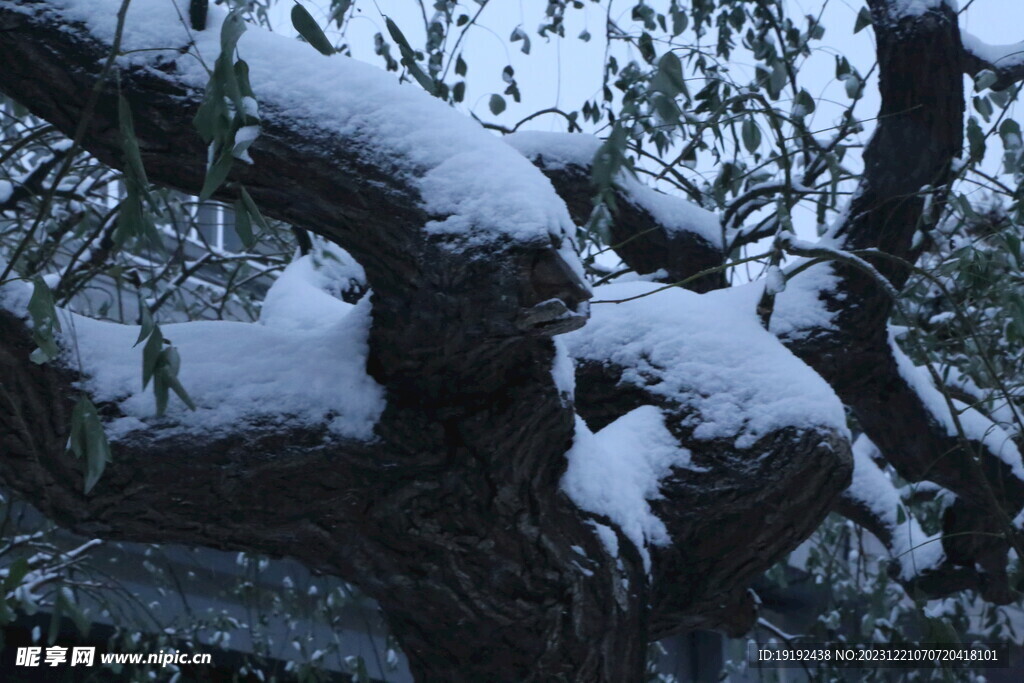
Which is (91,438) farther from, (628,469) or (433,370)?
(628,469)

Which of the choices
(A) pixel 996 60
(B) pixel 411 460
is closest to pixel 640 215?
(A) pixel 996 60

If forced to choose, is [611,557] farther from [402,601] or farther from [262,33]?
[262,33]

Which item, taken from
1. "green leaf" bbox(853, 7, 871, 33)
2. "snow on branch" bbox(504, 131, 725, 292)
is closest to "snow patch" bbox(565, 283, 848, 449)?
"snow on branch" bbox(504, 131, 725, 292)

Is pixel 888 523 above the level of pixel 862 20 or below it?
below

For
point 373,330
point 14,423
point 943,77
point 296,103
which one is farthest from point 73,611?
point 943,77

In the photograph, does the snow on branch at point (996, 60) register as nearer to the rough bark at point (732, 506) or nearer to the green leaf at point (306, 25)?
the rough bark at point (732, 506)

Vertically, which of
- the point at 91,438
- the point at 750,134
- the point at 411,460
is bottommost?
the point at 91,438

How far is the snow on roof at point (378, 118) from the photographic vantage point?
5.97 feet

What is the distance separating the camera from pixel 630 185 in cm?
322

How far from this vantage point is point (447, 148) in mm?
1924

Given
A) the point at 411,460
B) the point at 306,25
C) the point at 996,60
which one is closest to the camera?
the point at 306,25

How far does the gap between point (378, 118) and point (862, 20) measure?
1.99 m

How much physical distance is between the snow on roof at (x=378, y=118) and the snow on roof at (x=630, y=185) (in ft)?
3.52

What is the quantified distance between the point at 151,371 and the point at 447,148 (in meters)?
0.77
